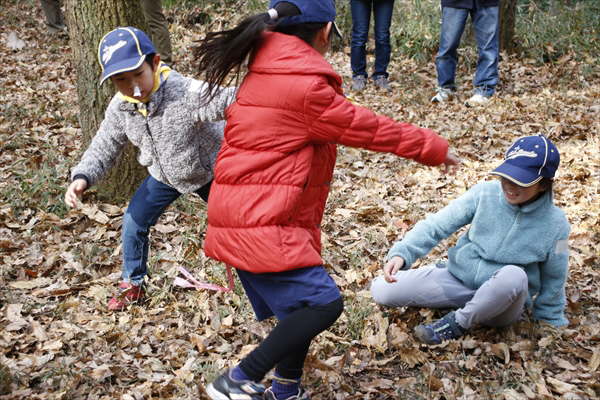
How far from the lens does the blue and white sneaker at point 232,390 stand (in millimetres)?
2189

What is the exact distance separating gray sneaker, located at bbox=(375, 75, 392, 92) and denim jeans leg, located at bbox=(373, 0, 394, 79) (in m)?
0.06

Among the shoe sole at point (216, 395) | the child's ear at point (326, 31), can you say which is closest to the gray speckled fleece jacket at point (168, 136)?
the child's ear at point (326, 31)

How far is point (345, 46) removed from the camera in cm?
1005

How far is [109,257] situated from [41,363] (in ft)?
4.06

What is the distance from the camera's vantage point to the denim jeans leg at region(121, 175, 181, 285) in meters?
3.25

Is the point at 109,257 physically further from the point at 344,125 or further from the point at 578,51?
the point at 578,51

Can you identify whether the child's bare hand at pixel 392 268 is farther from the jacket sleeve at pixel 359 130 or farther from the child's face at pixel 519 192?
the jacket sleeve at pixel 359 130

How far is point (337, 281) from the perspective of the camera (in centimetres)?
372

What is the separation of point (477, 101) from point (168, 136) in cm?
486

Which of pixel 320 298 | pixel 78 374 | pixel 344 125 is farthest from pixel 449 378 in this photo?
pixel 78 374

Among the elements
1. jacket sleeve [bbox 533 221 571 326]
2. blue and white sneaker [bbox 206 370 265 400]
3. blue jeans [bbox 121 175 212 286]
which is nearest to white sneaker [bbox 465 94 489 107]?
jacket sleeve [bbox 533 221 571 326]

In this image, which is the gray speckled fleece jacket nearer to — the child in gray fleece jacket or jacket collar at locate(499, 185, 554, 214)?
the child in gray fleece jacket

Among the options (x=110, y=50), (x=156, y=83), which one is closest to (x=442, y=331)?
(x=156, y=83)

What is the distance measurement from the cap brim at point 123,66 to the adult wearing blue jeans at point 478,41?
4969 mm
